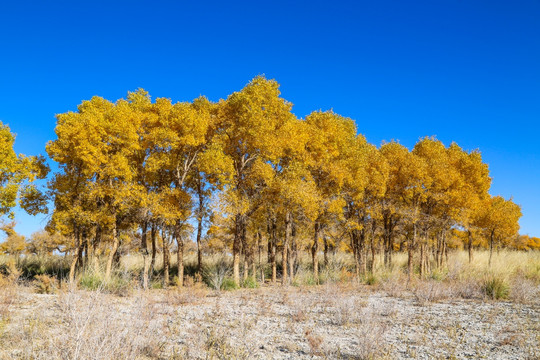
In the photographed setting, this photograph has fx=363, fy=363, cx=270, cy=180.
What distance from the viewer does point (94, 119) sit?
49.1ft

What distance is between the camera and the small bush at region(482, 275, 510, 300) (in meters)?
12.4

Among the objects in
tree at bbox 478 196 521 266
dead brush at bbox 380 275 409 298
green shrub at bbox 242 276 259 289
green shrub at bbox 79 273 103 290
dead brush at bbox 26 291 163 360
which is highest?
tree at bbox 478 196 521 266

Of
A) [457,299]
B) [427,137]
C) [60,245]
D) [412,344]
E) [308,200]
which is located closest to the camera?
[412,344]

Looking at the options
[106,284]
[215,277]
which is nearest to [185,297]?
[106,284]

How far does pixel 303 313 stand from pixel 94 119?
1153 centimetres

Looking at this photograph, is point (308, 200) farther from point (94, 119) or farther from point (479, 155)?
point (479, 155)

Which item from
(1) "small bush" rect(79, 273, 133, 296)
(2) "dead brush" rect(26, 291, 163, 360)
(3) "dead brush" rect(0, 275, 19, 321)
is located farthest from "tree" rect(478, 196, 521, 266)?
(3) "dead brush" rect(0, 275, 19, 321)

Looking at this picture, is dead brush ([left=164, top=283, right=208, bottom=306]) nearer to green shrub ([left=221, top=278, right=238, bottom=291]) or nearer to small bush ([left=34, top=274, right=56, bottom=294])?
green shrub ([left=221, top=278, right=238, bottom=291])

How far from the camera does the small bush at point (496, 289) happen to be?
1240 cm

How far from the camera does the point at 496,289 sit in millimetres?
12469

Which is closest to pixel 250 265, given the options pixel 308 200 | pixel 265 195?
pixel 265 195

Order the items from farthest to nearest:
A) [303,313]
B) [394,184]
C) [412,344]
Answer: [394,184] → [303,313] → [412,344]

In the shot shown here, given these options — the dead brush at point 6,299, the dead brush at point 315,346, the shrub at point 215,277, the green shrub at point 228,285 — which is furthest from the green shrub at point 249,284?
the dead brush at point 315,346

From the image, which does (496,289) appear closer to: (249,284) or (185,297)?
(249,284)
